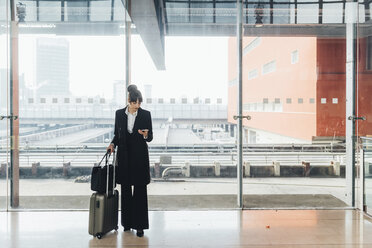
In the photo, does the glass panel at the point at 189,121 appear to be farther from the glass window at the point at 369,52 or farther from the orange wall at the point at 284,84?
the glass window at the point at 369,52

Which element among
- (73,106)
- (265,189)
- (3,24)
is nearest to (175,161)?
(265,189)

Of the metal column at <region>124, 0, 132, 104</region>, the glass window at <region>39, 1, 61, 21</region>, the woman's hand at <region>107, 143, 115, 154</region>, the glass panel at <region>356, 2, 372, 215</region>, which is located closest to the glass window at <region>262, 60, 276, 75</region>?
the glass panel at <region>356, 2, 372, 215</region>

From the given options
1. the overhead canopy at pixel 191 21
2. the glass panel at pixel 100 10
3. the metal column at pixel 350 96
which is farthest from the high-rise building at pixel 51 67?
the metal column at pixel 350 96

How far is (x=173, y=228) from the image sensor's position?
3355mm

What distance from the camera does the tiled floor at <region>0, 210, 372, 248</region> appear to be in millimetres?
2959

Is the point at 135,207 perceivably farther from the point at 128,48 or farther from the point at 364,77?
the point at 364,77

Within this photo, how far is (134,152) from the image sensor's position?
3068mm

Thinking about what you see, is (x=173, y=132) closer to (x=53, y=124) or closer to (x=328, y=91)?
(x=53, y=124)

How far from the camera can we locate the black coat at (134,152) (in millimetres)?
3062

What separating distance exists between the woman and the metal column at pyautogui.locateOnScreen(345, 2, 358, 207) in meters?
2.80

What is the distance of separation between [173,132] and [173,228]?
58.7 inches

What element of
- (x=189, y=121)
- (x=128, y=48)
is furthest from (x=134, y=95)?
(x=189, y=121)

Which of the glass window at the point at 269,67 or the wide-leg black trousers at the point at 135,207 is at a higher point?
the glass window at the point at 269,67

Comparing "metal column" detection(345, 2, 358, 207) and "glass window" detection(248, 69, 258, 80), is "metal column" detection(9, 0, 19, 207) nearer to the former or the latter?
"glass window" detection(248, 69, 258, 80)
